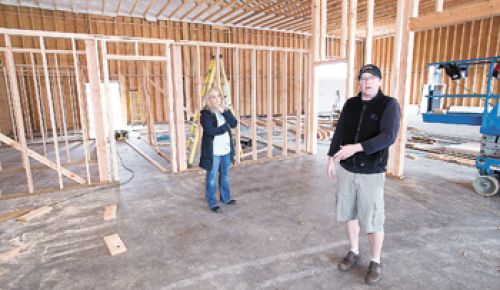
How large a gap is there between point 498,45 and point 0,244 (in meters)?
19.9

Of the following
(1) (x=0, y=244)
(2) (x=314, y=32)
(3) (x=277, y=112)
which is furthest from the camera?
(3) (x=277, y=112)

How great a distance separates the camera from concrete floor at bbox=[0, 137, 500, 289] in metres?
2.88

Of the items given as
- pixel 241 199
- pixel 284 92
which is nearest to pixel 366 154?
pixel 241 199

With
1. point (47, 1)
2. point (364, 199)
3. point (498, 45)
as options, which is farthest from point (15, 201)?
point (498, 45)

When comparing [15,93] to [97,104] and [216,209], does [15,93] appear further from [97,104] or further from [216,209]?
[216,209]

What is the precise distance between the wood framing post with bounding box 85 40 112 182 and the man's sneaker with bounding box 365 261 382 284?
507 cm

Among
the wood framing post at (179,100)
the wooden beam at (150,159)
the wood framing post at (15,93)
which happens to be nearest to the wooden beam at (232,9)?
the wood framing post at (179,100)

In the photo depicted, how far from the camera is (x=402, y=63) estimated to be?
18.8ft

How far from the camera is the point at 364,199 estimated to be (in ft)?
8.77

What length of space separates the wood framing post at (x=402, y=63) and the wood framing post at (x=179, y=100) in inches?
171

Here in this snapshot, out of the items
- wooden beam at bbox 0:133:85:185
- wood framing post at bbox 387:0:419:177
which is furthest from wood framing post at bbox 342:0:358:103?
wooden beam at bbox 0:133:85:185

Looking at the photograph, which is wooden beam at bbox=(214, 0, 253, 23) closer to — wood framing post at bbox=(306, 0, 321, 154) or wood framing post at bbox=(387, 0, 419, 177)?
wood framing post at bbox=(306, 0, 321, 154)

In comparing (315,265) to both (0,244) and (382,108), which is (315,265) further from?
(0,244)

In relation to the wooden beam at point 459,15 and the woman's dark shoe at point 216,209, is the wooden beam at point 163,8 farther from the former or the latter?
the woman's dark shoe at point 216,209
